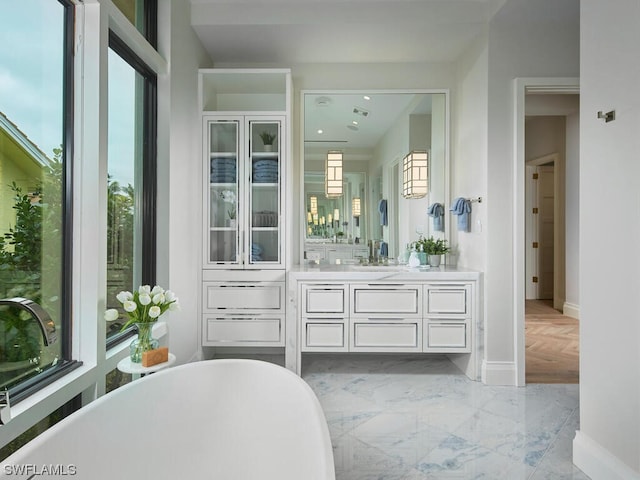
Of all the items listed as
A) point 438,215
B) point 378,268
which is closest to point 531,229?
point 438,215

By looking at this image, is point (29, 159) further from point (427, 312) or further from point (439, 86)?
point (439, 86)

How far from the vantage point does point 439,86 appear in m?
3.70

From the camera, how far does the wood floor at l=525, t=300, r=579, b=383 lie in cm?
327

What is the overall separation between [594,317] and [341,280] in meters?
1.65

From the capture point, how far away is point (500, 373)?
10.1 ft

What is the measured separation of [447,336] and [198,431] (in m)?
2.07

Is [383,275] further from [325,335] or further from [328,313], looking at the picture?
[325,335]

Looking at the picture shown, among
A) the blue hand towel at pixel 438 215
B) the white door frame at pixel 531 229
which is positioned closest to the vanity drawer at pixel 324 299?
the blue hand towel at pixel 438 215

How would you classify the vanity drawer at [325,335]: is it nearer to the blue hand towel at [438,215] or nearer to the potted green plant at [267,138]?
the blue hand towel at [438,215]

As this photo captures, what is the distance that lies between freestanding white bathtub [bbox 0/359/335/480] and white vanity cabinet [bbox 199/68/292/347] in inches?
55.8

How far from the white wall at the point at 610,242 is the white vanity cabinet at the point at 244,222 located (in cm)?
204

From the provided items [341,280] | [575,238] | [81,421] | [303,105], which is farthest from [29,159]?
[575,238]

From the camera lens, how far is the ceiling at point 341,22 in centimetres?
304
